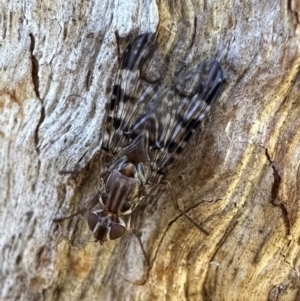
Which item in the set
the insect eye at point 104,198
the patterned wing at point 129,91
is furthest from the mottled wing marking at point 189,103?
the insect eye at point 104,198

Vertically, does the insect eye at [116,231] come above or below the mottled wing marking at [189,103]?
below

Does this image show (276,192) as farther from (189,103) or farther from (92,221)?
(92,221)

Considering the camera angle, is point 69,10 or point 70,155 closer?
point 70,155

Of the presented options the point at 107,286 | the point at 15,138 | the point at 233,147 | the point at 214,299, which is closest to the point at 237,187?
the point at 233,147

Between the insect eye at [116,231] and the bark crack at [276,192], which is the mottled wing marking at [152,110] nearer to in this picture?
the insect eye at [116,231]

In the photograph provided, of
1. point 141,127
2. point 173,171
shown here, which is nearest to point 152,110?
point 141,127

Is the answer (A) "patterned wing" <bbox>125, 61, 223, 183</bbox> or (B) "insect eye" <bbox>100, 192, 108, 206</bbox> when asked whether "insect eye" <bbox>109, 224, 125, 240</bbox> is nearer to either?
(B) "insect eye" <bbox>100, 192, 108, 206</bbox>

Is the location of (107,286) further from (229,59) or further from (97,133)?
(229,59)
